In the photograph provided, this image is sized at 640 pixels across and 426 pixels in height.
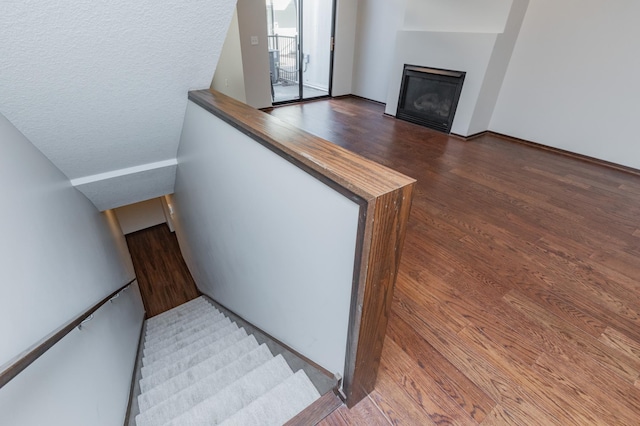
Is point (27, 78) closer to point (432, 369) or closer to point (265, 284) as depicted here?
point (265, 284)

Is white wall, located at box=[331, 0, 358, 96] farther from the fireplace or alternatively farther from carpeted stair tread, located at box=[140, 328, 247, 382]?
carpeted stair tread, located at box=[140, 328, 247, 382]

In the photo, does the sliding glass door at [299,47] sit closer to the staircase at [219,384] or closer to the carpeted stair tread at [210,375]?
the staircase at [219,384]

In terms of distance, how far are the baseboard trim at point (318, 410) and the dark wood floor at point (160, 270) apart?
3.50 metres

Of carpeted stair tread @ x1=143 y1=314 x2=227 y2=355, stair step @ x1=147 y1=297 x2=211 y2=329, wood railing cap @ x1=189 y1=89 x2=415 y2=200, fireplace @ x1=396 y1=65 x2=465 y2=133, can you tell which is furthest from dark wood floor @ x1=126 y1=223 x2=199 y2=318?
fireplace @ x1=396 y1=65 x2=465 y2=133

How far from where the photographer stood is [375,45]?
5555 mm

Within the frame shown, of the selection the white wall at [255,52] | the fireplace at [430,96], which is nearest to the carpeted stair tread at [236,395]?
the fireplace at [430,96]

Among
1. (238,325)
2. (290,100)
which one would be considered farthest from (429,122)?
(238,325)

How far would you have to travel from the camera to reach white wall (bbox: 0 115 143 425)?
3.26 feet

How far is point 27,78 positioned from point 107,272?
5.21 ft

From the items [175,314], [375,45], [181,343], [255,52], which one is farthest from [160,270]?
[375,45]

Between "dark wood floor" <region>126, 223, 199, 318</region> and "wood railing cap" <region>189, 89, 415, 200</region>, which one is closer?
"wood railing cap" <region>189, 89, 415, 200</region>

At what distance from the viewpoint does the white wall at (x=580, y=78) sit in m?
3.09

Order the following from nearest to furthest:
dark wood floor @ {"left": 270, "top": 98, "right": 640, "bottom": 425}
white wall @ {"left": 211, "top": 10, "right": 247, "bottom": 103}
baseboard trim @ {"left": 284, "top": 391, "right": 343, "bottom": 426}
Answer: baseboard trim @ {"left": 284, "top": 391, "right": 343, "bottom": 426} < dark wood floor @ {"left": 270, "top": 98, "right": 640, "bottom": 425} < white wall @ {"left": 211, "top": 10, "right": 247, "bottom": 103}

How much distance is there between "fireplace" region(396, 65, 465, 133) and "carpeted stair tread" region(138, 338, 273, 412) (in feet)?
13.0
